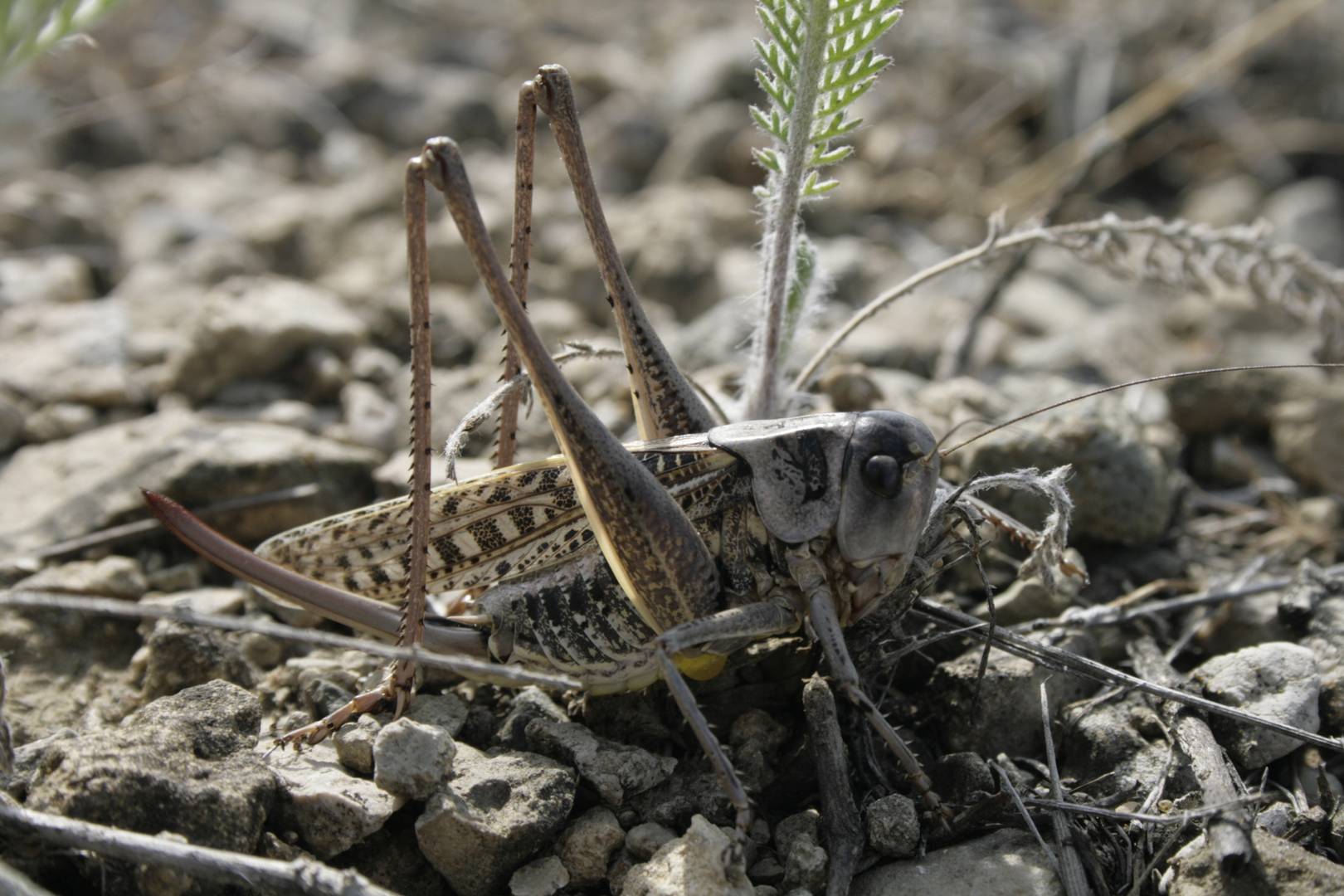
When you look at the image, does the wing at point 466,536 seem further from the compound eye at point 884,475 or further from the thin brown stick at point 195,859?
the thin brown stick at point 195,859

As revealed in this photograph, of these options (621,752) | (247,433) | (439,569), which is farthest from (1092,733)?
(247,433)

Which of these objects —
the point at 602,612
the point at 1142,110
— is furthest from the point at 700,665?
the point at 1142,110

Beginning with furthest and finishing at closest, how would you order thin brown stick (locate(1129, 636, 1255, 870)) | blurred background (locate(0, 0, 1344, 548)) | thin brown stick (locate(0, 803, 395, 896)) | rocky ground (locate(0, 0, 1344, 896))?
blurred background (locate(0, 0, 1344, 548))
rocky ground (locate(0, 0, 1344, 896))
thin brown stick (locate(1129, 636, 1255, 870))
thin brown stick (locate(0, 803, 395, 896))

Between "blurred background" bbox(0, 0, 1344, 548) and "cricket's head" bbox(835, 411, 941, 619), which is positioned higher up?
"blurred background" bbox(0, 0, 1344, 548)

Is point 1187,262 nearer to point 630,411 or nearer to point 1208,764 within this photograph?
point 1208,764

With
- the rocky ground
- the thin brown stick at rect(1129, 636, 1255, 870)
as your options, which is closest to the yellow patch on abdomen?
the rocky ground

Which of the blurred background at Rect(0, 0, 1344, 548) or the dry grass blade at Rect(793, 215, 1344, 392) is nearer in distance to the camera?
the dry grass blade at Rect(793, 215, 1344, 392)

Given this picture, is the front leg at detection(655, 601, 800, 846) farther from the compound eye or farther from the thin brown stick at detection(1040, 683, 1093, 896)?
the thin brown stick at detection(1040, 683, 1093, 896)
